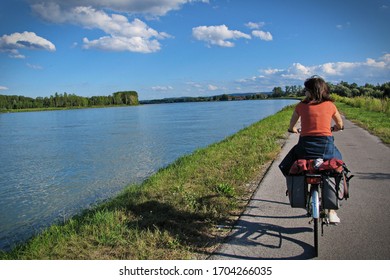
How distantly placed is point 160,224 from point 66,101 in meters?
144

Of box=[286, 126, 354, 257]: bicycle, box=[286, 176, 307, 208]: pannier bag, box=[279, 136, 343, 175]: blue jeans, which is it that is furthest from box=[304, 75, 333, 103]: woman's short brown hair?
box=[286, 176, 307, 208]: pannier bag

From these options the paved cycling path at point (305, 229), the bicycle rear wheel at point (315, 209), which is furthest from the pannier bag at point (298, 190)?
the paved cycling path at point (305, 229)

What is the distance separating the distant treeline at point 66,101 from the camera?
10026cm

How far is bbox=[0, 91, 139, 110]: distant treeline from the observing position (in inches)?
3947

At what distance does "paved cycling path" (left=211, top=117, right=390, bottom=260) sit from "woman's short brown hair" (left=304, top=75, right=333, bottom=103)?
1.75m

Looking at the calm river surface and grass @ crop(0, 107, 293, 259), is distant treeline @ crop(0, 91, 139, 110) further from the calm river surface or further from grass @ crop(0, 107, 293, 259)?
grass @ crop(0, 107, 293, 259)

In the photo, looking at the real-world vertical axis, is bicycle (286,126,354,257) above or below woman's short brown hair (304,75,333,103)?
below

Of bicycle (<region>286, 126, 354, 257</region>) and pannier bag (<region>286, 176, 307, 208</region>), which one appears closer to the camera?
bicycle (<region>286, 126, 354, 257</region>)

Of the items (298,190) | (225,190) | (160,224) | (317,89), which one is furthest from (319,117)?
(225,190)

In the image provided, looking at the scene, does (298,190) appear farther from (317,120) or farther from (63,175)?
(63,175)

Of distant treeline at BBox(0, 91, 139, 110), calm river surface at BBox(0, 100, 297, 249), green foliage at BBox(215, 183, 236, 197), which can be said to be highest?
distant treeline at BBox(0, 91, 139, 110)

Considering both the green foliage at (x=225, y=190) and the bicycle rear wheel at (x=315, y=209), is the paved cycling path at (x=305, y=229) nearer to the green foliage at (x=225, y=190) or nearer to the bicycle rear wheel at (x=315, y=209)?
the bicycle rear wheel at (x=315, y=209)

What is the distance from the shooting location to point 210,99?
186 metres
